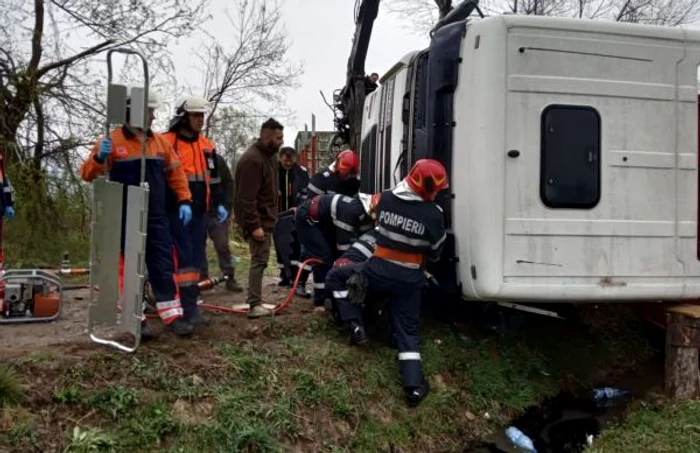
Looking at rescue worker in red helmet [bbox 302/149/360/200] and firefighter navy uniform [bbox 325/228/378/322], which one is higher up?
rescue worker in red helmet [bbox 302/149/360/200]

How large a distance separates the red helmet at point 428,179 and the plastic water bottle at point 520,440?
5.61 ft

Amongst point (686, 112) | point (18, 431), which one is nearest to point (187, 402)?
point (18, 431)

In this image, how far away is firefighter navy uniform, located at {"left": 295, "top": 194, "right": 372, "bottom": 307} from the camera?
5.40 meters

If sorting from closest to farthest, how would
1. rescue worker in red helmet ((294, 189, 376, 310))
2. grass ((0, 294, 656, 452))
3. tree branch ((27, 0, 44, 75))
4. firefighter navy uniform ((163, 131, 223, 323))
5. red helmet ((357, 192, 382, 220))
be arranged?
grass ((0, 294, 656, 452))
firefighter navy uniform ((163, 131, 223, 323))
red helmet ((357, 192, 382, 220))
rescue worker in red helmet ((294, 189, 376, 310))
tree branch ((27, 0, 44, 75))

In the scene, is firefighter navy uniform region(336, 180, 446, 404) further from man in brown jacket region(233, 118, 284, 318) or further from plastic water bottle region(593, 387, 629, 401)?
plastic water bottle region(593, 387, 629, 401)

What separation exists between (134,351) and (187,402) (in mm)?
569

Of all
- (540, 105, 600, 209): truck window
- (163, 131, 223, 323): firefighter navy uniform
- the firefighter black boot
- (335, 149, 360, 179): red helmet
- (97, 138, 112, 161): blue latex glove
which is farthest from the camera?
the firefighter black boot

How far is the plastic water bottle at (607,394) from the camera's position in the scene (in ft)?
16.4

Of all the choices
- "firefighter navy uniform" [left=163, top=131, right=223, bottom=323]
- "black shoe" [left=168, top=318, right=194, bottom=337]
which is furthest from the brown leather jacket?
"black shoe" [left=168, top=318, right=194, bottom=337]

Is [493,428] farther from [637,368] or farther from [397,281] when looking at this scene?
[637,368]

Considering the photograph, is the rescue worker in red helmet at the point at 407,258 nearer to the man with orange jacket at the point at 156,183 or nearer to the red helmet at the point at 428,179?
the red helmet at the point at 428,179

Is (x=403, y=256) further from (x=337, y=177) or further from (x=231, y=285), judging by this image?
(x=231, y=285)

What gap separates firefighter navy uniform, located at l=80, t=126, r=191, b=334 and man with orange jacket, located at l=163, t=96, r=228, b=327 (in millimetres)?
165

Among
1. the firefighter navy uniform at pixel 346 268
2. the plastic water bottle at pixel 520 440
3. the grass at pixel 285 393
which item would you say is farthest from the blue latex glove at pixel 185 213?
the plastic water bottle at pixel 520 440
